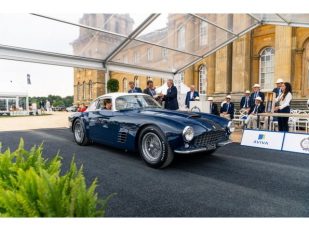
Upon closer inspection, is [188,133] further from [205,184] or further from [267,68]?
[267,68]

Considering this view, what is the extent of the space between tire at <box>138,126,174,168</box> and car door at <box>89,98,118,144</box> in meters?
0.79

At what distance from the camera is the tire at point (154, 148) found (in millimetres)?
4059

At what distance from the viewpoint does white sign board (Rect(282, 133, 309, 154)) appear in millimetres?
5633

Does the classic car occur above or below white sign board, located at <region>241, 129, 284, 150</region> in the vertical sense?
above

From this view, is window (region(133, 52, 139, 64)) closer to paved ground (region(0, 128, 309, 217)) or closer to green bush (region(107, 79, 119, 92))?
green bush (region(107, 79, 119, 92))

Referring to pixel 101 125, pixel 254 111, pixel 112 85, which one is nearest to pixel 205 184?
pixel 101 125

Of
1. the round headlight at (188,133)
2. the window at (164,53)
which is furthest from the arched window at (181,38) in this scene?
the round headlight at (188,133)

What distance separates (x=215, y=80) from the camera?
19453 millimetres

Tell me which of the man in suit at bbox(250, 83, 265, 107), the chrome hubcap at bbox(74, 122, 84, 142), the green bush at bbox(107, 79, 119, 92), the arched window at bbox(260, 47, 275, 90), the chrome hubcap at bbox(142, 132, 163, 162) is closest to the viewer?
the chrome hubcap at bbox(142, 132, 163, 162)

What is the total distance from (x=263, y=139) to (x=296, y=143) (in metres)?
0.77

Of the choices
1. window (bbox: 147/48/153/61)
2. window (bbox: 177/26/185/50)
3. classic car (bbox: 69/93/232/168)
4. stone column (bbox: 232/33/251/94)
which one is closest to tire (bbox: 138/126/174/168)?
classic car (bbox: 69/93/232/168)
